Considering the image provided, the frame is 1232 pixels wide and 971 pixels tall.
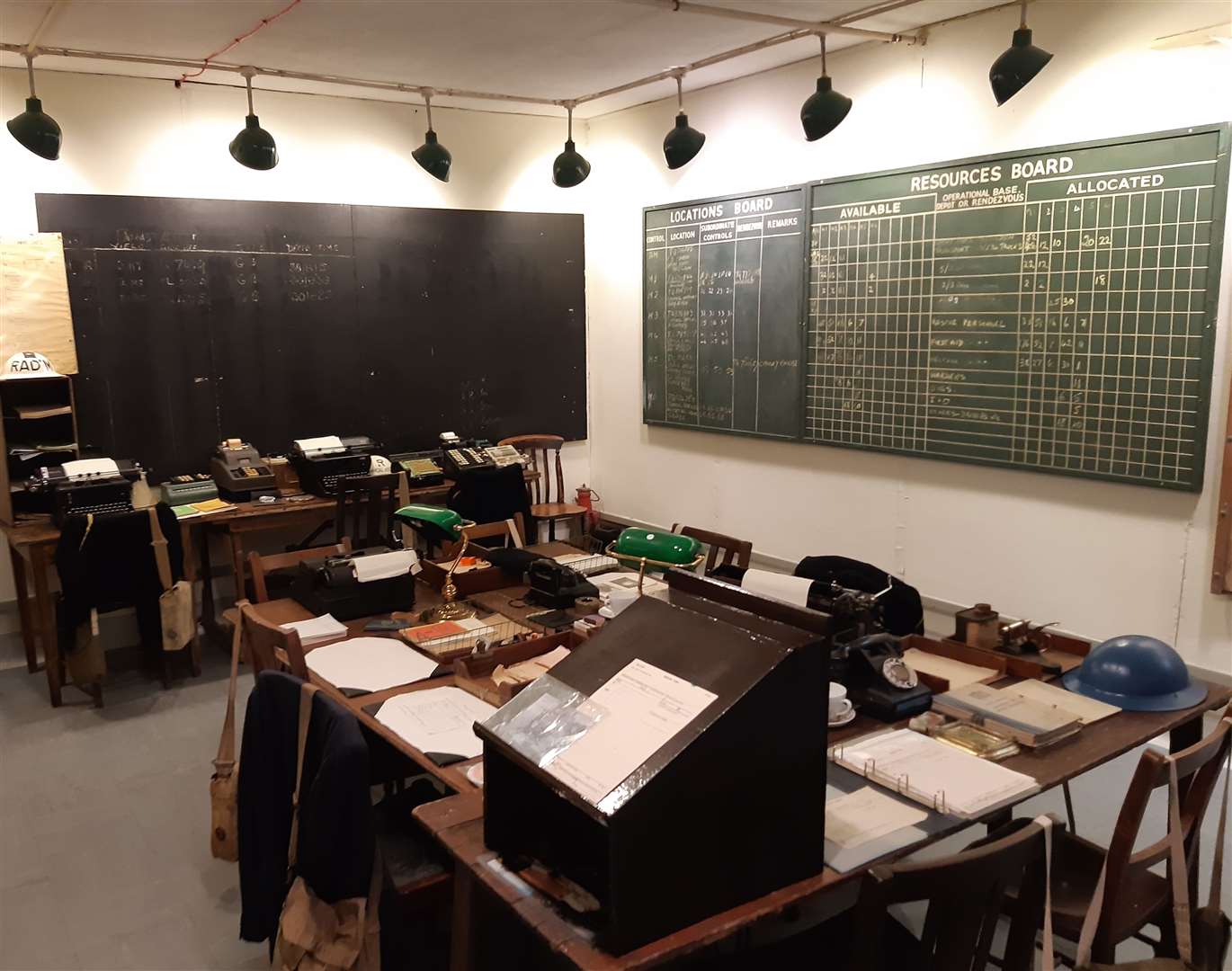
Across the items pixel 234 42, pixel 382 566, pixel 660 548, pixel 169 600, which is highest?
pixel 234 42

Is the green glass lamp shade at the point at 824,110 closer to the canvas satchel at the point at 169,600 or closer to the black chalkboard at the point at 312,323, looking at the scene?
the black chalkboard at the point at 312,323

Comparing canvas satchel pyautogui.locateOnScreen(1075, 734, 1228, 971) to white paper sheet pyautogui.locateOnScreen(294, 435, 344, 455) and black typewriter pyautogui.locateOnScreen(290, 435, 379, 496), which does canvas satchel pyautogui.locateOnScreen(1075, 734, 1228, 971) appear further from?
white paper sheet pyautogui.locateOnScreen(294, 435, 344, 455)

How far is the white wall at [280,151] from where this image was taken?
4.59 metres

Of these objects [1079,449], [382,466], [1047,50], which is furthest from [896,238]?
[382,466]

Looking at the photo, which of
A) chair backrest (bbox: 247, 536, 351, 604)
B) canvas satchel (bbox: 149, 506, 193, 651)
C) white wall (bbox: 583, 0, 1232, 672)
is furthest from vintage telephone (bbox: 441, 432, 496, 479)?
chair backrest (bbox: 247, 536, 351, 604)

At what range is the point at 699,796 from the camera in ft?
4.47

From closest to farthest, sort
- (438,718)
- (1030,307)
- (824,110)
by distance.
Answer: (438,718)
(824,110)
(1030,307)

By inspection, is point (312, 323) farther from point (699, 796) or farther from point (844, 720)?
point (699, 796)

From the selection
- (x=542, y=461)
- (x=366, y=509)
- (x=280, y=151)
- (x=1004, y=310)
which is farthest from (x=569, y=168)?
(x=1004, y=310)

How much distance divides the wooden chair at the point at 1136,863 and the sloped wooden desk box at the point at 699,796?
0.69 m

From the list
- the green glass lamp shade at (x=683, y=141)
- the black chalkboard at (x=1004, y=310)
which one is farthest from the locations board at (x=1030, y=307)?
the green glass lamp shade at (x=683, y=141)

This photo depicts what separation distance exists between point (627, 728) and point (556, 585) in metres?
1.62

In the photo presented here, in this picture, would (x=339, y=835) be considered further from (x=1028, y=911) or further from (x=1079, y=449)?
(x=1079, y=449)

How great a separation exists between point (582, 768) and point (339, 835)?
29.1 inches
